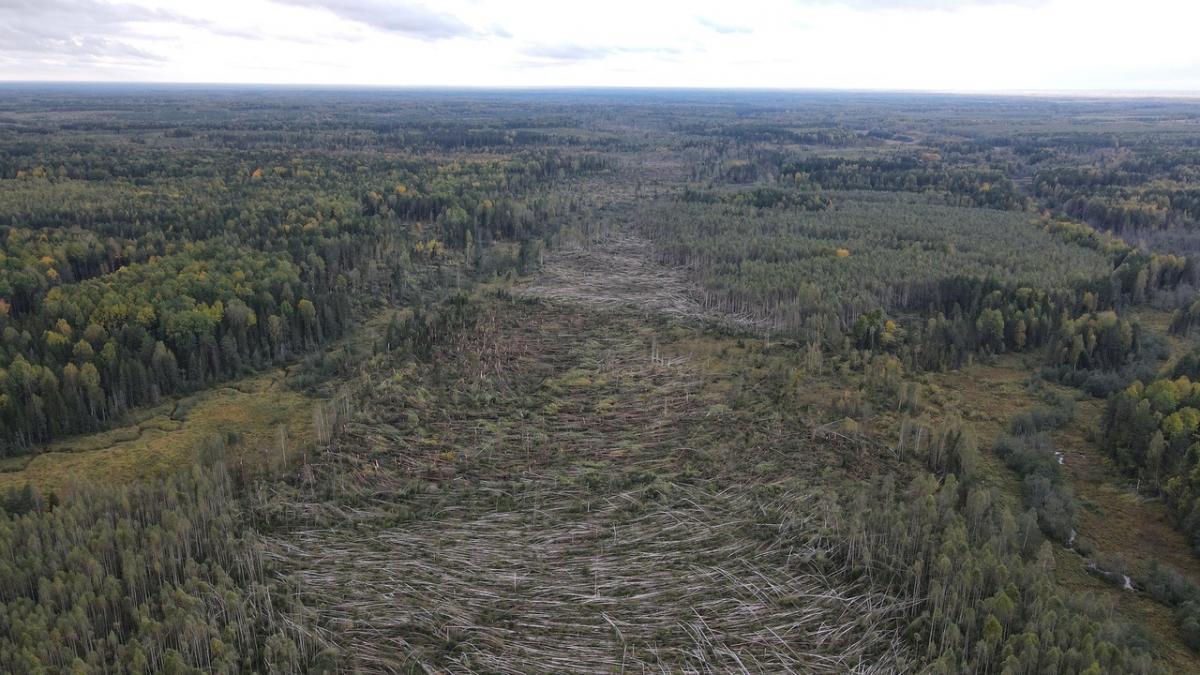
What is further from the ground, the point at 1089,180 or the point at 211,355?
the point at 1089,180

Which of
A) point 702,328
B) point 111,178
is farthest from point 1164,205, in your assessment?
point 111,178

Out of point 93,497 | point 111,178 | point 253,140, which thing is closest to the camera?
point 93,497

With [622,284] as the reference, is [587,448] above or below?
below

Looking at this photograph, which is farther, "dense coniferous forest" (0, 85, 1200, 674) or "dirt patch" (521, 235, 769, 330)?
"dirt patch" (521, 235, 769, 330)

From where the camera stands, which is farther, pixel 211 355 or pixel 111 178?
pixel 111 178

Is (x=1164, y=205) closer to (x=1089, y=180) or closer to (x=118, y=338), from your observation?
(x=1089, y=180)

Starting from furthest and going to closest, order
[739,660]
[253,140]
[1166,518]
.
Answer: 1. [253,140]
2. [1166,518]
3. [739,660]

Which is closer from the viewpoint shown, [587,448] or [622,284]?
[587,448]

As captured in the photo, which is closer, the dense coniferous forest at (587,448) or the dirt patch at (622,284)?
the dense coniferous forest at (587,448)
